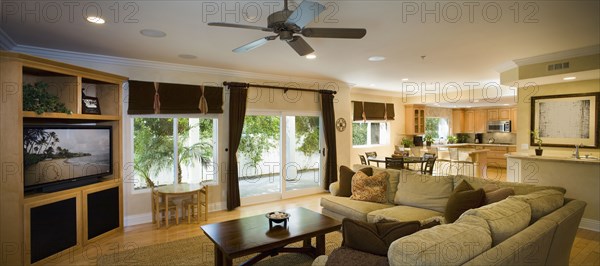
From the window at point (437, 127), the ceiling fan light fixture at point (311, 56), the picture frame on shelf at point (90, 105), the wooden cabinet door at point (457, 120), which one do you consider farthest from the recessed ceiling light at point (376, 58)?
the wooden cabinet door at point (457, 120)

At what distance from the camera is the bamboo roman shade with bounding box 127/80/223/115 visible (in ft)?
14.7

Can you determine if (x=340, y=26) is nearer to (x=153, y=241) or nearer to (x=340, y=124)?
(x=153, y=241)

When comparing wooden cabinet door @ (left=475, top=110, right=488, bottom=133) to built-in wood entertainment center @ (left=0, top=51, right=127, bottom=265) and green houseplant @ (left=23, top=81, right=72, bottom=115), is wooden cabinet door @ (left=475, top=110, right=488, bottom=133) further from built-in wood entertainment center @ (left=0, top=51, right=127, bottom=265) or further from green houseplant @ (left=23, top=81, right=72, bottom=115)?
green houseplant @ (left=23, top=81, right=72, bottom=115)

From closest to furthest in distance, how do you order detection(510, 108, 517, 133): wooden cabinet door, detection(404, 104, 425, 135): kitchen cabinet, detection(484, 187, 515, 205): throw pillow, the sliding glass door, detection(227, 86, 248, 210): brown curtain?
detection(484, 187, 515, 205): throw pillow → detection(227, 86, 248, 210): brown curtain → the sliding glass door → detection(404, 104, 425, 135): kitchen cabinet → detection(510, 108, 517, 133): wooden cabinet door

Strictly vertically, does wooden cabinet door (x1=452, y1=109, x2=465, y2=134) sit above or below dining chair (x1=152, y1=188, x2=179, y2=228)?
above

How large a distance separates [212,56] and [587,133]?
238 inches

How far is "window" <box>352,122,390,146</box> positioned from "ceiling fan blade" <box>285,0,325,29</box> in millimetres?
6072

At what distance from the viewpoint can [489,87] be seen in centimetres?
739

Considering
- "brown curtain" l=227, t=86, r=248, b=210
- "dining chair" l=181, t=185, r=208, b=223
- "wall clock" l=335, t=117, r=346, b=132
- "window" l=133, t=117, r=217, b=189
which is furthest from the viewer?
"wall clock" l=335, t=117, r=346, b=132

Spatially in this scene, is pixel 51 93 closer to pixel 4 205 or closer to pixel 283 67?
pixel 4 205

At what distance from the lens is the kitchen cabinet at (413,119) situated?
9.16 metres

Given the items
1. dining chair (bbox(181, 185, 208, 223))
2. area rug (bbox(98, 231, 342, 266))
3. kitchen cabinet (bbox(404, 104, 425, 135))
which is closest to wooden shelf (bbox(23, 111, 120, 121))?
dining chair (bbox(181, 185, 208, 223))

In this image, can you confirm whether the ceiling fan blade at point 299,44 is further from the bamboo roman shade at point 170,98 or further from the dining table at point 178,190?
the dining table at point 178,190

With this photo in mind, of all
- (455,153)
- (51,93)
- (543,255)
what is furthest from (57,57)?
(455,153)
